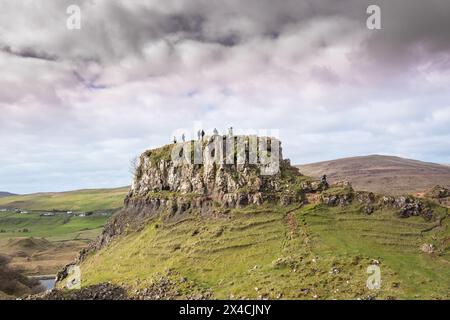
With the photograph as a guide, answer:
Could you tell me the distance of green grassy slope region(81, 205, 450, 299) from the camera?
204 feet

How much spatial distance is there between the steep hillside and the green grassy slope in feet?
0.53

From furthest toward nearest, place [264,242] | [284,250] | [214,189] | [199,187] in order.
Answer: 1. [199,187]
2. [214,189]
3. [264,242]
4. [284,250]

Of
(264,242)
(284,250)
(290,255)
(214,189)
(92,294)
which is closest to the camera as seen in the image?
(290,255)

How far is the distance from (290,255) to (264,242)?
6.21 meters

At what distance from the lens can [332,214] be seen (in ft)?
260

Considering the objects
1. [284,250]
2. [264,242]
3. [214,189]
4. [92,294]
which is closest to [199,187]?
[214,189]

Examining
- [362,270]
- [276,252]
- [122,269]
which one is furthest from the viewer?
[122,269]

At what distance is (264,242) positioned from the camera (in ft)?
246

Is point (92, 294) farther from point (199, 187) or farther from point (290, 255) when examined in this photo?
point (290, 255)

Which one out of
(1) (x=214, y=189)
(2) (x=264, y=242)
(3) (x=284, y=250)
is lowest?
(3) (x=284, y=250)
